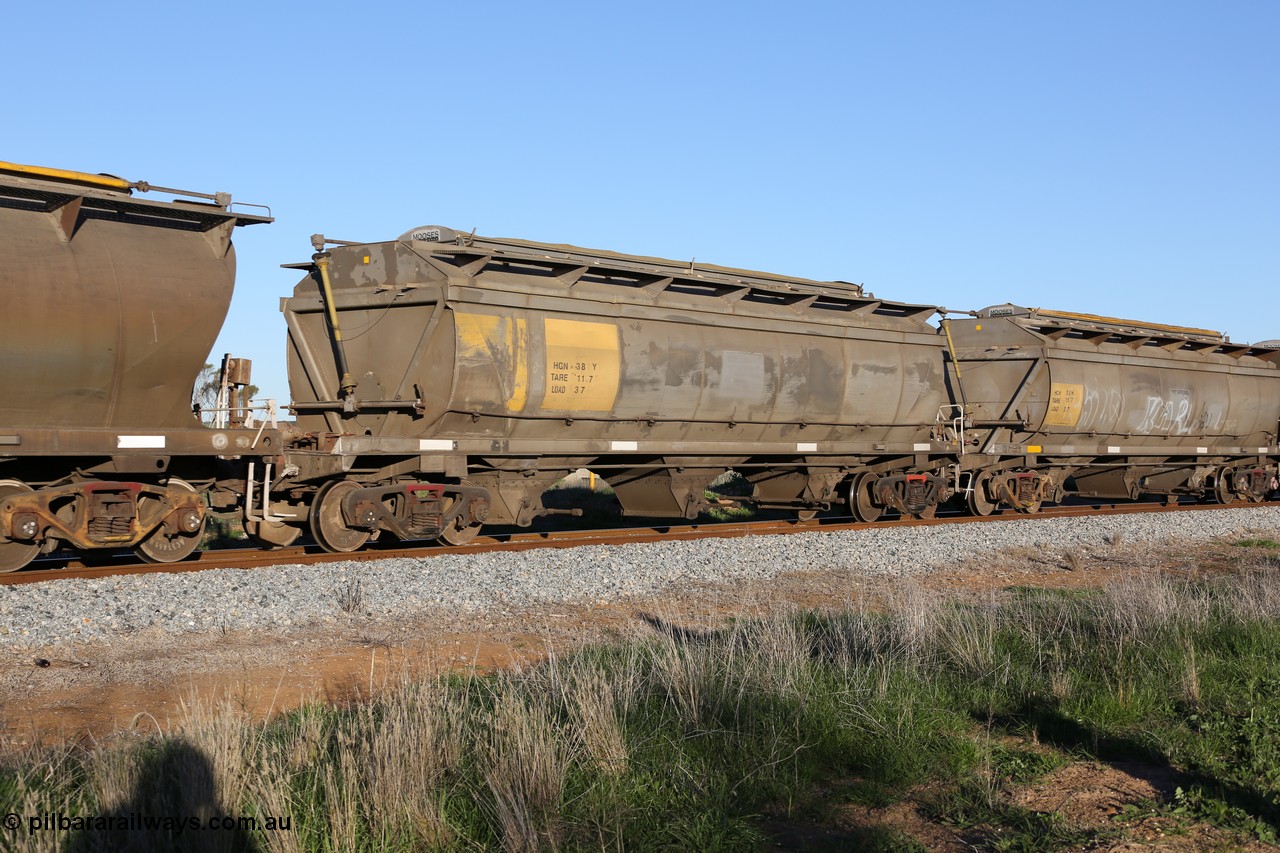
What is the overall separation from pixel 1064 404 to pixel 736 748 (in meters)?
17.9

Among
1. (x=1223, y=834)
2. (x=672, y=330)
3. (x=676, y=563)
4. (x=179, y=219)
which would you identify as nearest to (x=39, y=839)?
(x=1223, y=834)

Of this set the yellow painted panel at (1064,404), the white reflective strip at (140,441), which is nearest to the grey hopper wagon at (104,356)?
the white reflective strip at (140,441)

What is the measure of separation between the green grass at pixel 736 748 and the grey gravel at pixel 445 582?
276 centimetres

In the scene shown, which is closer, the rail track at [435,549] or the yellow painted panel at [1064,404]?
the rail track at [435,549]

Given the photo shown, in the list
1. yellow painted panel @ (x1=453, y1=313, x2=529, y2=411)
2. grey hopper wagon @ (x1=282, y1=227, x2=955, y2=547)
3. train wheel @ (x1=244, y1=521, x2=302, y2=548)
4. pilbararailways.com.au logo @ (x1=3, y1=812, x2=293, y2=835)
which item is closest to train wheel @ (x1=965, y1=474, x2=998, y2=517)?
grey hopper wagon @ (x1=282, y1=227, x2=955, y2=547)

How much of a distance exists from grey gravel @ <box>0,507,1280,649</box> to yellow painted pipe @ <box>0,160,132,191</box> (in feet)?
12.9

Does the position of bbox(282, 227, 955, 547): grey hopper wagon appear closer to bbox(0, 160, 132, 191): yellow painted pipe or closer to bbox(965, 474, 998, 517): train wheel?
bbox(0, 160, 132, 191): yellow painted pipe

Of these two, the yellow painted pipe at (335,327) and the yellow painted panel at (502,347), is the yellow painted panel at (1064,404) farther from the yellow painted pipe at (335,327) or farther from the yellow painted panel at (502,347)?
the yellow painted pipe at (335,327)

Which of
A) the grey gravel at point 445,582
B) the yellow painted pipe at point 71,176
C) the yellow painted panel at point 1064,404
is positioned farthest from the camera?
the yellow painted panel at point 1064,404

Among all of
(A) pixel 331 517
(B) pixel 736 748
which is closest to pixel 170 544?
(A) pixel 331 517

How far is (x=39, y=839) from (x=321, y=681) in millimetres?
3273

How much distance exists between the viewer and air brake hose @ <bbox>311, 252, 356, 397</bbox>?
538 inches

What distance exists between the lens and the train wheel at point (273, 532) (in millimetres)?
13227

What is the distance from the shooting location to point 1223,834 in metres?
5.19
